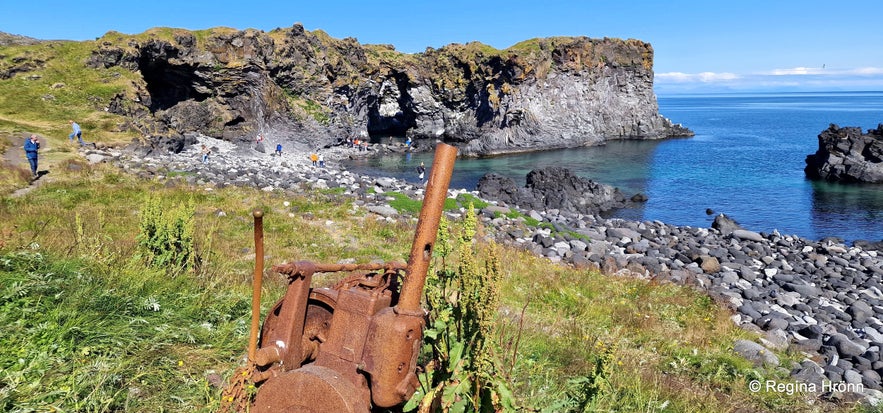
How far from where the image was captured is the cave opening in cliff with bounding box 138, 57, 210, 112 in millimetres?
43125

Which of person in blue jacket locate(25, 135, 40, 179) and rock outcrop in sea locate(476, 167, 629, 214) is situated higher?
person in blue jacket locate(25, 135, 40, 179)

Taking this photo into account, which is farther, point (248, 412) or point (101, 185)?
point (101, 185)

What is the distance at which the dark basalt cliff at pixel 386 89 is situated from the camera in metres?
44.2

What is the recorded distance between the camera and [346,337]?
313 centimetres

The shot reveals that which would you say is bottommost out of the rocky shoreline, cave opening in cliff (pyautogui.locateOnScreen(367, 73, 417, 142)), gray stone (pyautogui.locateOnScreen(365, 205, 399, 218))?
the rocky shoreline

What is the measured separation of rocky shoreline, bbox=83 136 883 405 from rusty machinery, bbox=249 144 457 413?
8014 mm

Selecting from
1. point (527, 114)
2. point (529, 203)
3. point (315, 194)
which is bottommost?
point (529, 203)

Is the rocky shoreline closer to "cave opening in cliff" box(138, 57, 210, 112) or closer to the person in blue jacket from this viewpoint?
the person in blue jacket

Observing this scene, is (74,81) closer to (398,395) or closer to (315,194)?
(315,194)

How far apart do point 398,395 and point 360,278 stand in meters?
1.03

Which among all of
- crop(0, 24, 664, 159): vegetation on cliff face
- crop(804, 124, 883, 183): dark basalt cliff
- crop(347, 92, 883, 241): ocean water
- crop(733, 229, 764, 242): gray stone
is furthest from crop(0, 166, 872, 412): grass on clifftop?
crop(804, 124, 883, 183): dark basalt cliff

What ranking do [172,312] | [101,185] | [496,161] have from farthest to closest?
[496,161] < [101,185] < [172,312]

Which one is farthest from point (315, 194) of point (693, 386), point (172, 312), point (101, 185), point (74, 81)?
point (74, 81)

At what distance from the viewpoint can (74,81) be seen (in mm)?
33844
